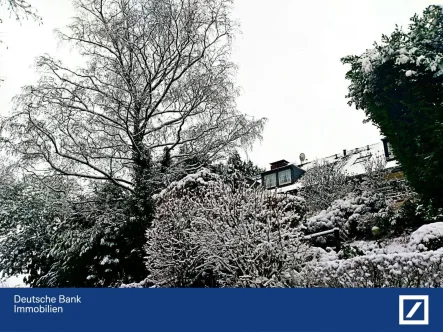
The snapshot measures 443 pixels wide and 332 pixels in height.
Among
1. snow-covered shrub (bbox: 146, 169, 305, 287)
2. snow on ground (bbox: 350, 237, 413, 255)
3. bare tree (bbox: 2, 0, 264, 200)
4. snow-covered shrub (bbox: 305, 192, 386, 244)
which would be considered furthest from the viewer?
bare tree (bbox: 2, 0, 264, 200)

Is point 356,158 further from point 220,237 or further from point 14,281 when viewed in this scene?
point 14,281

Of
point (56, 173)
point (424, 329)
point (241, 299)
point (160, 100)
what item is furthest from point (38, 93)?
point (424, 329)

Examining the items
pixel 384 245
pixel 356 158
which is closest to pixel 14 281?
pixel 384 245

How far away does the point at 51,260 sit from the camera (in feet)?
29.5

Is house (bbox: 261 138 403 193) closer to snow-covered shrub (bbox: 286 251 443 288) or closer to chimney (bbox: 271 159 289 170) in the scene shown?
chimney (bbox: 271 159 289 170)

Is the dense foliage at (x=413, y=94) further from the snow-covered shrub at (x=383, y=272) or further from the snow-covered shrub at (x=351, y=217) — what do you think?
the snow-covered shrub at (x=383, y=272)

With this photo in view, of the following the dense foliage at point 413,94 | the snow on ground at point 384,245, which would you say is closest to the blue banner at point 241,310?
the snow on ground at point 384,245

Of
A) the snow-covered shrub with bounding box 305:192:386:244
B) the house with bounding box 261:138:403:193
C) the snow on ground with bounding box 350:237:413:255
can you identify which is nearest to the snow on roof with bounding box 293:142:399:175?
the house with bounding box 261:138:403:193

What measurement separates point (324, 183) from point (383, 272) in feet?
27.3

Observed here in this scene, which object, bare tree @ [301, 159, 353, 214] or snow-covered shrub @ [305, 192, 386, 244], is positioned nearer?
snow-covered shrub @ [305, 192, 386, 244]

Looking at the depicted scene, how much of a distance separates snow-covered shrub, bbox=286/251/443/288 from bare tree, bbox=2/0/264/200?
15.3 feet

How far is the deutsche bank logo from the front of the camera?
11.6ft

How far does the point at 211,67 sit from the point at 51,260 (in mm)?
4963

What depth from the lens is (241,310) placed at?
413cm
